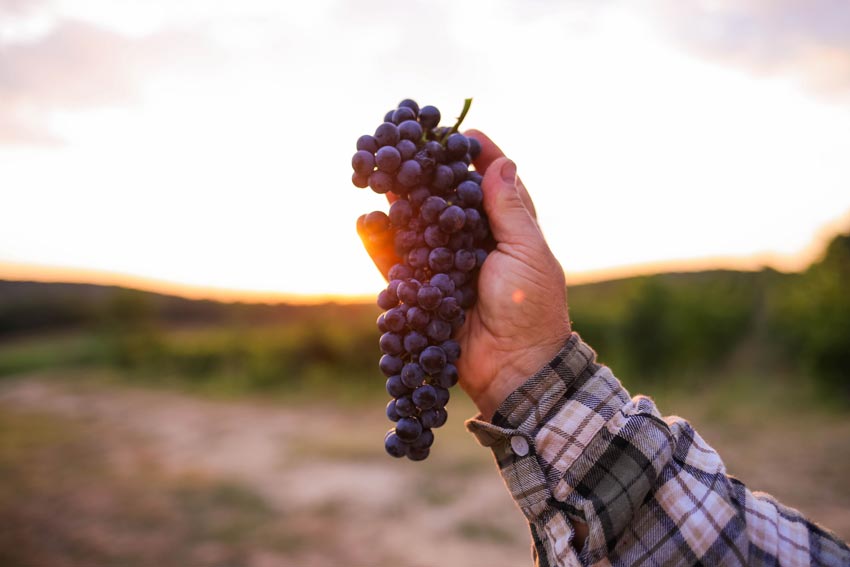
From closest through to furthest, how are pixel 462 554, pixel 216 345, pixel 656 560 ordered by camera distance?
1. pixel 656 560
2. pixel 462 554
3. pixel 216 345

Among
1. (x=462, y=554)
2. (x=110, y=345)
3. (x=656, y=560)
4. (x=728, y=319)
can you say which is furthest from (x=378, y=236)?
(x=110, y=345)

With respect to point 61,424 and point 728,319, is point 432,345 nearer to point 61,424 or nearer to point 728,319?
point 61,424

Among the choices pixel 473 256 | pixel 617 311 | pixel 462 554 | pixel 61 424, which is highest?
pixel 473 256

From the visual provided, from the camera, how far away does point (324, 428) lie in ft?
33.6

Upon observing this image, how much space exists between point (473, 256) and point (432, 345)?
1.03ft

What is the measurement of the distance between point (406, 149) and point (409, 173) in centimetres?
8

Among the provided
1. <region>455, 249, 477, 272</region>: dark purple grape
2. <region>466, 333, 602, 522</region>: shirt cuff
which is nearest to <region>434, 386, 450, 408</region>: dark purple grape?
<region>466, 333, 602, 522</region>: shirt cuff

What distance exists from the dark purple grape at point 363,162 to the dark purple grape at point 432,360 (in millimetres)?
573

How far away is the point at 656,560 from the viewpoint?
4.74ft

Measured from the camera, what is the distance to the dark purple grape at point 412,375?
1705 millimetres

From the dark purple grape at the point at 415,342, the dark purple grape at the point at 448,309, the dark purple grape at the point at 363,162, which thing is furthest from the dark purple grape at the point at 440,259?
the dark purple grape at the point at 363,162

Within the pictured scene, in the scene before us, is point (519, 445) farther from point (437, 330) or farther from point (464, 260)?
point (464, 260)

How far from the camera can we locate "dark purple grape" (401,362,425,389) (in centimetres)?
171

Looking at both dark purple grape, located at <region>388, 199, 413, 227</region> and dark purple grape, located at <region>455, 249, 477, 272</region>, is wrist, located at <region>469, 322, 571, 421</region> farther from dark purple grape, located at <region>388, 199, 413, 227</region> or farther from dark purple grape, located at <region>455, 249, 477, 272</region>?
dark purple grape, located at <region>388, 199, 413, 227</region>
